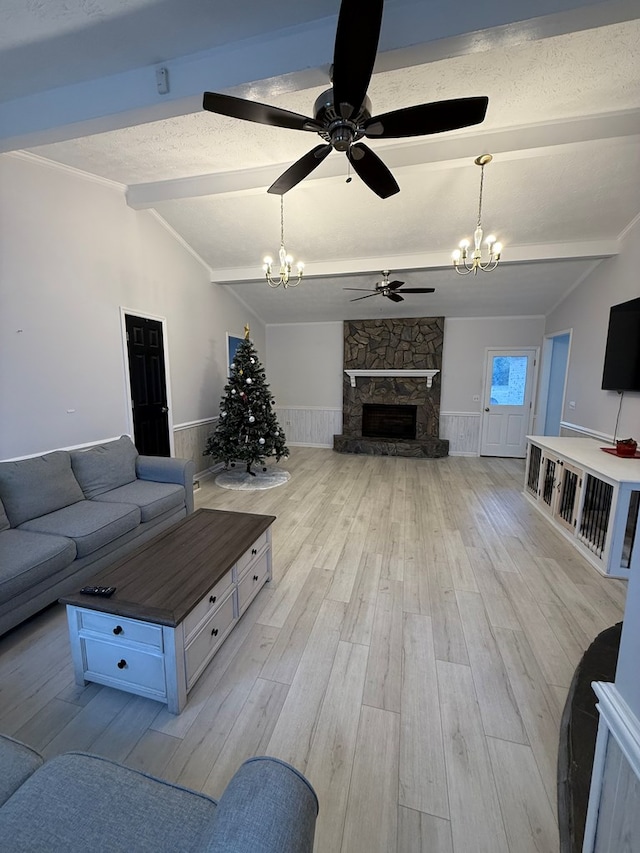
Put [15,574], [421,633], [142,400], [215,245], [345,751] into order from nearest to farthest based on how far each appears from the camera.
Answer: [345,751], [15,574], [421,633], [142,400], [215,245]

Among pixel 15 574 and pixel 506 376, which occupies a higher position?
pixel 506 376

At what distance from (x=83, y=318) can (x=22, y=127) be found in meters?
1.38

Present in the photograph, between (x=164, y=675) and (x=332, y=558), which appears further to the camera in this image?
Answer: (x=332, y=558)

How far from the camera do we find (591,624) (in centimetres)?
206

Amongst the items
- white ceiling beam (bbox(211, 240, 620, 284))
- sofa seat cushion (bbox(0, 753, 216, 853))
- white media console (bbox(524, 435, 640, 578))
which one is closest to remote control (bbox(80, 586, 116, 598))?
sofa seat cushion (bbox(0, 753, 216, 853))

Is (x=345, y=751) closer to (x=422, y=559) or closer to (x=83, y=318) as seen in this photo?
(x=422, y=559)

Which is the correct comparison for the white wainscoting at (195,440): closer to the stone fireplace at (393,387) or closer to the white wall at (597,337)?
the stone fireplace at (393,387)

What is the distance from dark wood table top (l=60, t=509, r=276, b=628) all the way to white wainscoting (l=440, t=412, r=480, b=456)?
16.3ft

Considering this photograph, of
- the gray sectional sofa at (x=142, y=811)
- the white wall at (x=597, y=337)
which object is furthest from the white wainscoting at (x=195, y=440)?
the white wall at (x=597, y=337)

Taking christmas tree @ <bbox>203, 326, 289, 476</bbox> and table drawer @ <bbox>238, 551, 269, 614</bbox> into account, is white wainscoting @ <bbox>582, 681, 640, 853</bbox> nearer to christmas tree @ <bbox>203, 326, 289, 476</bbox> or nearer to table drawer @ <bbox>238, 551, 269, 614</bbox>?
table drawer @ <bbox>238, 551, 269, 614</bbox>

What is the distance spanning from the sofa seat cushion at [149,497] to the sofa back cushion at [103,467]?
7 cm

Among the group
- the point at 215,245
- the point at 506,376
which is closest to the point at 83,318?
the point at 215,245

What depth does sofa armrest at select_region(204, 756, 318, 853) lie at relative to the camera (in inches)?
24.5

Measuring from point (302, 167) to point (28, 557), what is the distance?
2765 mm
